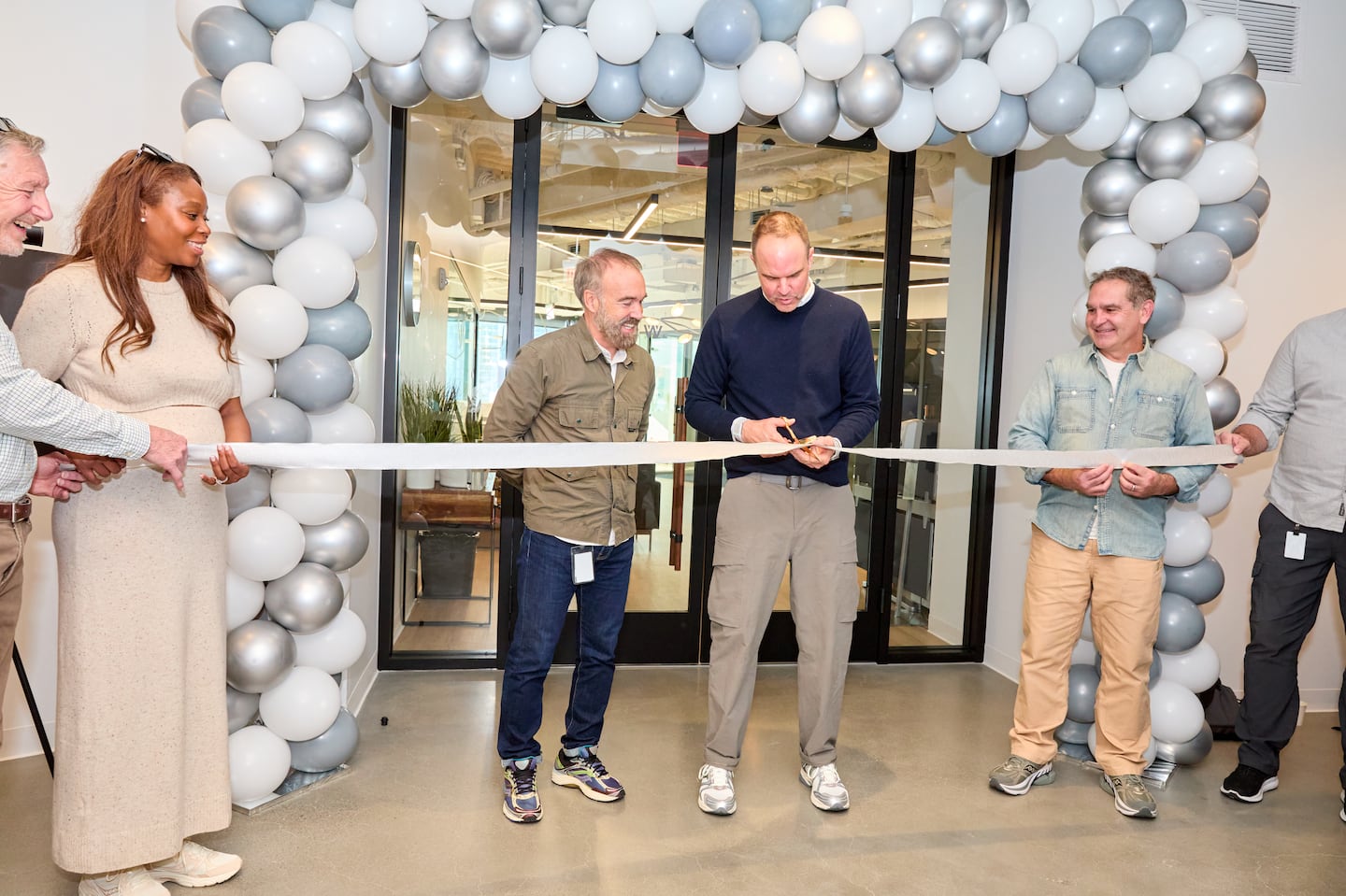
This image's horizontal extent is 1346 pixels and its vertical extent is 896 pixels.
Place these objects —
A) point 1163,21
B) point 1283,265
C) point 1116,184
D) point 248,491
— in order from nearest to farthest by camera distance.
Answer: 1. point 248,491
2. point 1163,21
3. point 1116,184
4. point 1283,265

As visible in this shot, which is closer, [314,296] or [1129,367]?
[314,296]

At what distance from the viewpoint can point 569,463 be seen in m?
2.71

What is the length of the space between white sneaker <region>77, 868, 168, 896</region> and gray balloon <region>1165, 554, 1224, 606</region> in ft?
11.2

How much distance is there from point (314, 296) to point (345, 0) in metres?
0.96

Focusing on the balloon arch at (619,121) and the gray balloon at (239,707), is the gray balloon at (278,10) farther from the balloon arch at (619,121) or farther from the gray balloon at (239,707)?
the gray balloon at (239,707)

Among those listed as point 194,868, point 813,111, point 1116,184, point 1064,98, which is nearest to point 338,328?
point 194,868

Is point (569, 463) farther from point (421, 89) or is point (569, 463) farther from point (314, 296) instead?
point (421, 89)

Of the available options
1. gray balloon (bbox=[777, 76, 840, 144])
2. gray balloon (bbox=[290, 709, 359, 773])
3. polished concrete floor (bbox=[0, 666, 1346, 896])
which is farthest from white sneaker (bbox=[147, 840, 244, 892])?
gray balloon (bbox=[777, 76, 840, 144])

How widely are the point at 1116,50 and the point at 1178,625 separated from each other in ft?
6.80

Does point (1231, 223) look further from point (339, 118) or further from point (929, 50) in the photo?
point (339, 118)

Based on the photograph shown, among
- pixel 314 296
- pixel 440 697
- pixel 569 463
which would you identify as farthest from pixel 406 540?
pixel 569 463

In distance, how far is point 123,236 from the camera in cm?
219

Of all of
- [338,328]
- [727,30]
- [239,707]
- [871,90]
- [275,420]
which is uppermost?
[727,30]

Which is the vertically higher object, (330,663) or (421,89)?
(421,89)
